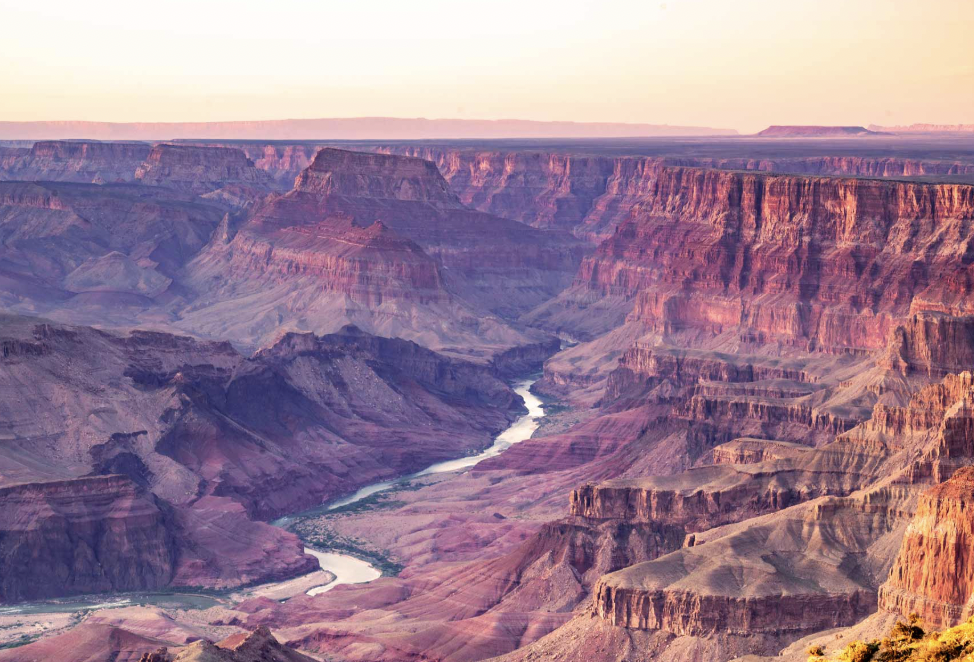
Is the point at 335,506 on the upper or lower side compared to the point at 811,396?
lower

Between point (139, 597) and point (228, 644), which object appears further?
point (139, 597)

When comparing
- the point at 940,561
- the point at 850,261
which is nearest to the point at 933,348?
the point at 850,261

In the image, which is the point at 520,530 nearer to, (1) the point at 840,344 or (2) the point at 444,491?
(2) the point at 444,491

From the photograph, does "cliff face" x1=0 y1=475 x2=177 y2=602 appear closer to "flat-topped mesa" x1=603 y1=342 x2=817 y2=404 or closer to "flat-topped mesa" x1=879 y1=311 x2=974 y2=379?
"flat-topped mesa" x1=879 y1=311 x2=974 y2=379

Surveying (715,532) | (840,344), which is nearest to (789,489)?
(715,532)

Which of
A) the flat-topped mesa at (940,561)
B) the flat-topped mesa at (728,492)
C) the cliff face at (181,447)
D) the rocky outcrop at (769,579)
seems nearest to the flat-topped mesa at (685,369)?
the cliff face at (181,447)

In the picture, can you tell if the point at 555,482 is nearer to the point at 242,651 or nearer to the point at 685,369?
the point at 685,369

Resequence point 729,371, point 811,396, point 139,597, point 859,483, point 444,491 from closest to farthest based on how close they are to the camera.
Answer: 1. point 859,483
2. point 139,597
3. point 811,396
4. point 444,491
5. point 729,371
